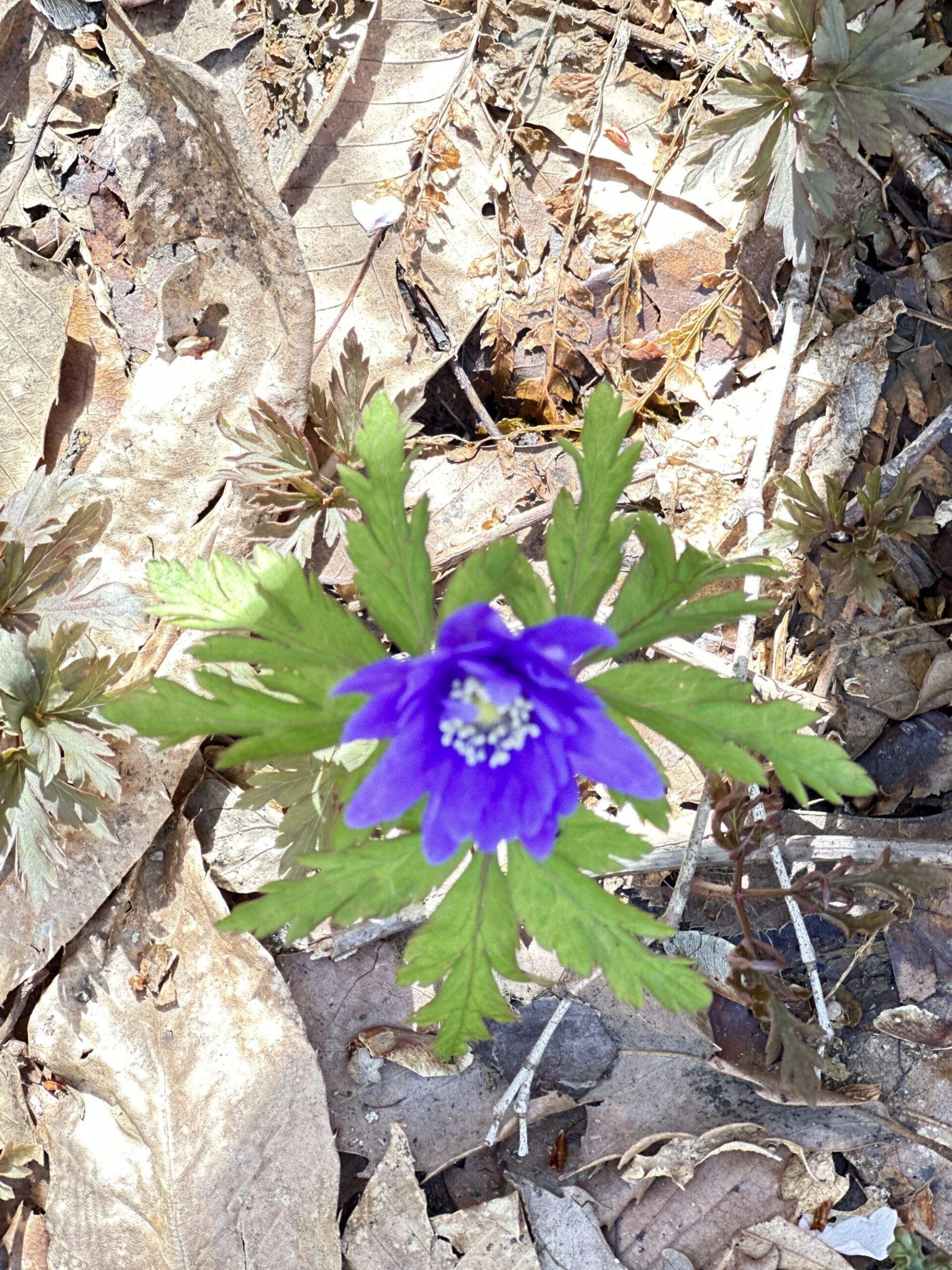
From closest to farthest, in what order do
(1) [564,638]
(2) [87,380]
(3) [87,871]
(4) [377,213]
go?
1. (1) [564,638]
2. (3) [87,871]
3. (4) [377,213]
4. (2) [87,380]

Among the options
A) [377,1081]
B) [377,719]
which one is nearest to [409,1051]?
[377,1081]

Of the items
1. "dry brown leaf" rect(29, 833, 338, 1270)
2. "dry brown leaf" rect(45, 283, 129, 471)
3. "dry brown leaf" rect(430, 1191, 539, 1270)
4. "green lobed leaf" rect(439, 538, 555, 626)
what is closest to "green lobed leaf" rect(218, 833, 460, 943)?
"green lobed leaf" rect(439, 538, 555, 626)

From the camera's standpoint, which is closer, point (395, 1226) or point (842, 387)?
point (395, 1226)

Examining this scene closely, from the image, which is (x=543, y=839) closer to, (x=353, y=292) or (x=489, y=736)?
(x=489, y=736)

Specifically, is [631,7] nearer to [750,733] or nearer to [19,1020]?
[750,733]

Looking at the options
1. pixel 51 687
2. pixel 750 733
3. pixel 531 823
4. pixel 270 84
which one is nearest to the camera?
pixel 531 823

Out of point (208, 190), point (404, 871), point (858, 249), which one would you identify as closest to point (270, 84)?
point (208, 190)
